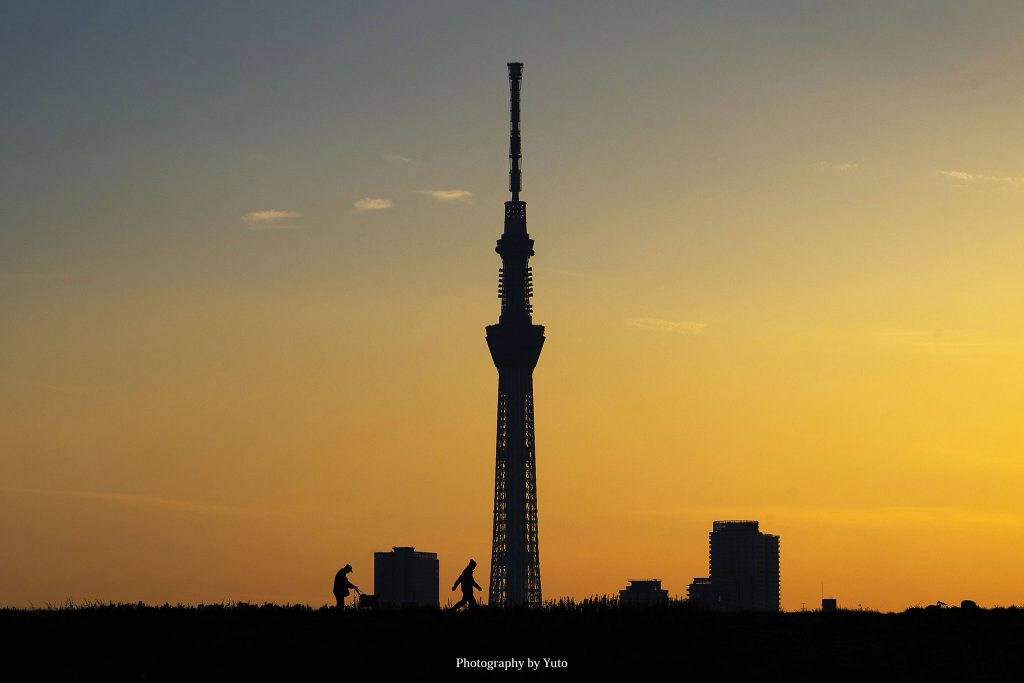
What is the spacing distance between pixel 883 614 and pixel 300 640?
67.8ft

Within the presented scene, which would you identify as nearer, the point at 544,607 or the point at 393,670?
the point at 393,670

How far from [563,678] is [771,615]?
9.69 meters

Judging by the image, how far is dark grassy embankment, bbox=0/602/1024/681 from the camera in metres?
53.8

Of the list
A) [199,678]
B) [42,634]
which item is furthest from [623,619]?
[42,634]

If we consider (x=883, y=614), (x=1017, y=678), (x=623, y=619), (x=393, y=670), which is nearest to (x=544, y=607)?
(x=623, y=619)

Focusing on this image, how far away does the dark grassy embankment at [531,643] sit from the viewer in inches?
2119

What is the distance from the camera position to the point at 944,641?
183ft

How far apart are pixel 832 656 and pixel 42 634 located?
27.7 meters

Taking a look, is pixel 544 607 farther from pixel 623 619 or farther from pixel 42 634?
pixel 42 634

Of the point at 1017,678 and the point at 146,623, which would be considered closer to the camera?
the point at 1017,678

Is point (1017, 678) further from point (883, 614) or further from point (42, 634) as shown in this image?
point (42, 634)

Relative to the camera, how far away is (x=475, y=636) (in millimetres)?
56312

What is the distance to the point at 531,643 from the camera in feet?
183

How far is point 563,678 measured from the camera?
53.4 metres
